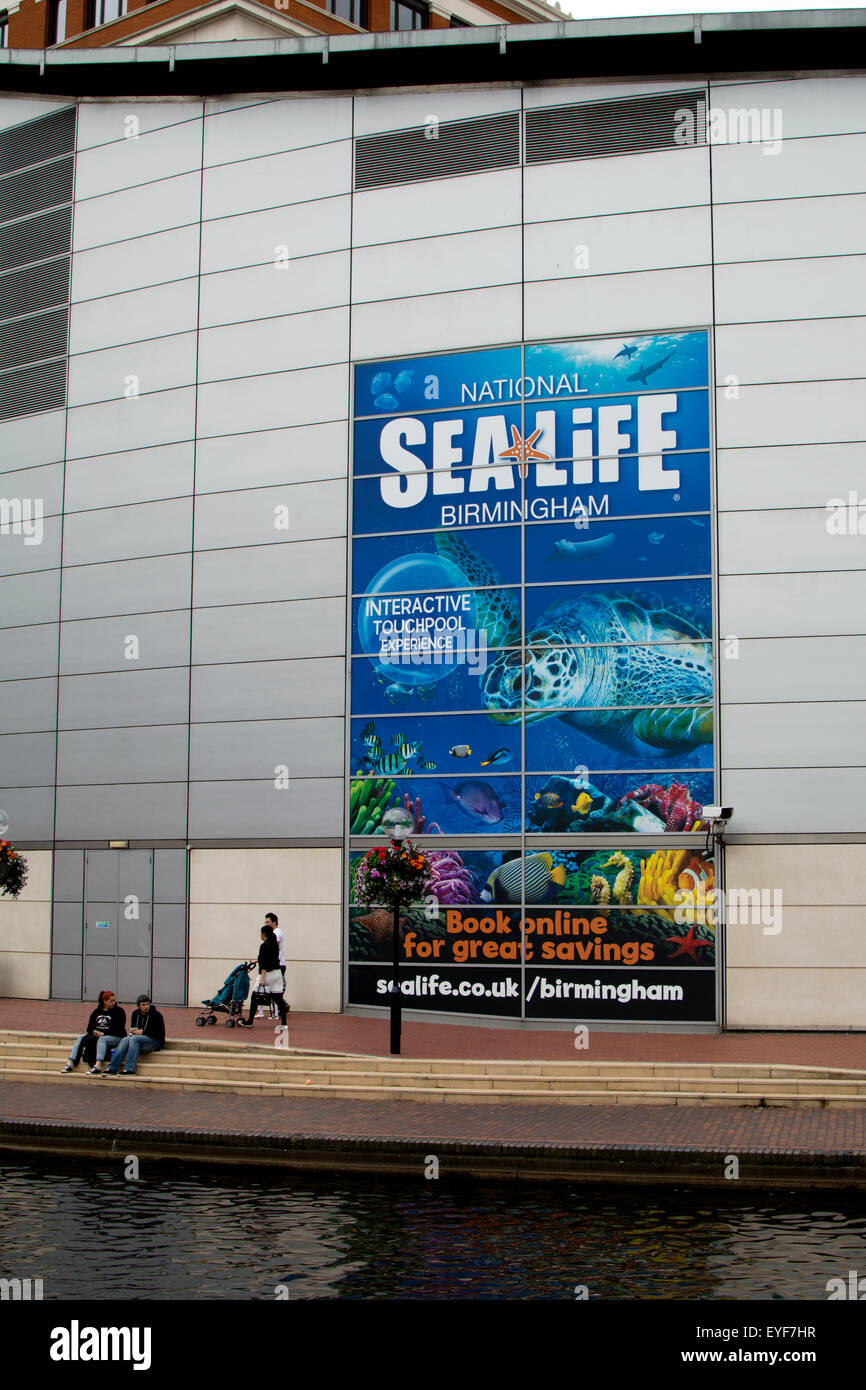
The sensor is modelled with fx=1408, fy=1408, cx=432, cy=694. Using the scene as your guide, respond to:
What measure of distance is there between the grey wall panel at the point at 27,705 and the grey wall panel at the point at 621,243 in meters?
13.7

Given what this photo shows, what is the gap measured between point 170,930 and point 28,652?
286 inches

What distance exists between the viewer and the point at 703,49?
26.4 metres

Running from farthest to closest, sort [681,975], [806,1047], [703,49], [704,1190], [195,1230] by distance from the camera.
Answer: [703,49] → [681,975] → [806,1047] → [704,1190] → [195,1230]

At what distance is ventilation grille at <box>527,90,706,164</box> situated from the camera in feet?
87.2

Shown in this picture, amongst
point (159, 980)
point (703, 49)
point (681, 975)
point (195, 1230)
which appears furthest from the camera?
point (159, 980)

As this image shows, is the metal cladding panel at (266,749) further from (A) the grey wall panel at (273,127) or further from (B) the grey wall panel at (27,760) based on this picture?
(A) the grey wall panel at (273,127)

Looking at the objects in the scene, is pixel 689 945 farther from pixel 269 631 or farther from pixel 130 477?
pixel 130 477

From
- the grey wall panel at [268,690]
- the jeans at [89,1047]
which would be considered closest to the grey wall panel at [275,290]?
the grey wall panel at [268,690]

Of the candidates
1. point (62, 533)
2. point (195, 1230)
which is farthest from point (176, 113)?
point (195, 1230)

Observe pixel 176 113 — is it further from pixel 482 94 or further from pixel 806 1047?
pixel 806 1047

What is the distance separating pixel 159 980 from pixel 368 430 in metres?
12.0

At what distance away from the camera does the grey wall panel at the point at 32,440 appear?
3152 centimetres

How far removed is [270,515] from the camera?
28.6 m

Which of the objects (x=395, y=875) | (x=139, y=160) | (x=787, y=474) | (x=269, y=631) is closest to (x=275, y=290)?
(x=139, y=160)
